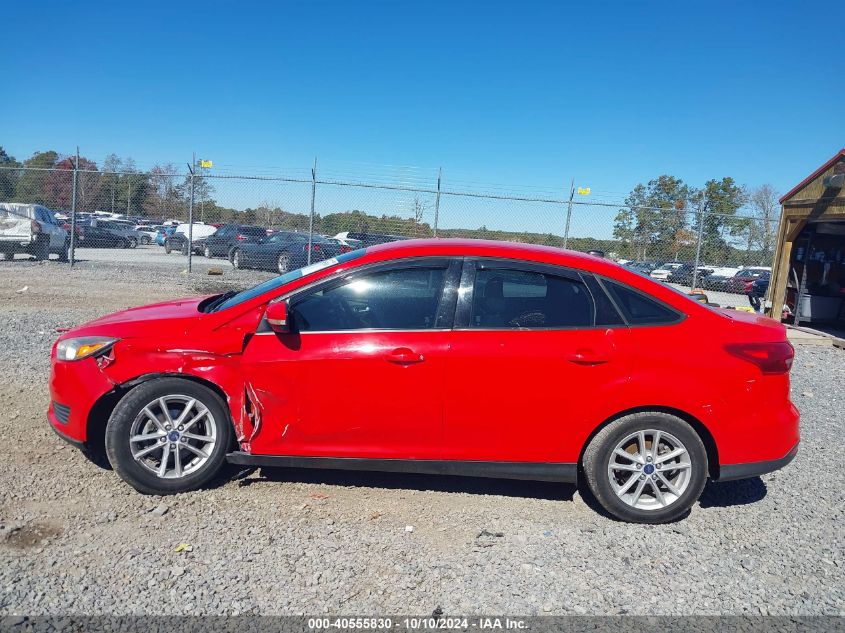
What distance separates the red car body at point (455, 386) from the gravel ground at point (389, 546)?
35 centimetres

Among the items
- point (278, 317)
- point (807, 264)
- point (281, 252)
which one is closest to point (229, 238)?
point (281, 252)

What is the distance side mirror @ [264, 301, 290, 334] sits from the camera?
11.9 ft

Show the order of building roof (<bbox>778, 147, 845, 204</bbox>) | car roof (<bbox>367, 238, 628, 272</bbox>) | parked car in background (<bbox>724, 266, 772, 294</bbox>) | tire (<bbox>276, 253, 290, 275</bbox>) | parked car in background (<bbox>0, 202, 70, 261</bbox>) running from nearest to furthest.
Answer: car roof (<bbox>367, 238, 628, 272</bbox>) → building roof (<bbox>778, 147, 845, 204</bbox>) → tire (<bbox>276, 253, 290, 275</bbox>) → parked car in background (<bbox>0, 202, 70, 261</bbox>) → parked car in background (<bbox>724, 266, 772, 294</bbox>)

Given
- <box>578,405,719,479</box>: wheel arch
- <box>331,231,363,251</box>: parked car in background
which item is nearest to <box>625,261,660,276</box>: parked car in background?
<box>331,231,363,251</box>: parked car in background

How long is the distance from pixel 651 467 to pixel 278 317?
235 centimetres

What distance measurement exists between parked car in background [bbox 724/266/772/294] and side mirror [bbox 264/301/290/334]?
17304 millimetres

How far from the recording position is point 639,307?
3.86 meters

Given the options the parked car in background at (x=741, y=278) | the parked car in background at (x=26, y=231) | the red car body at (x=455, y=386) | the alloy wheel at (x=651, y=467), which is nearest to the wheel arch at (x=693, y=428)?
the red car body at (x=455, y=386)

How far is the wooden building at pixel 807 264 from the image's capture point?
38.1 feet

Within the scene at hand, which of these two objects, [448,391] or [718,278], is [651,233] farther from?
[448,391]

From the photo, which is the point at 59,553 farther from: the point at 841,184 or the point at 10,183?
the point at 10,183

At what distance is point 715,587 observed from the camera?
3.19 meters

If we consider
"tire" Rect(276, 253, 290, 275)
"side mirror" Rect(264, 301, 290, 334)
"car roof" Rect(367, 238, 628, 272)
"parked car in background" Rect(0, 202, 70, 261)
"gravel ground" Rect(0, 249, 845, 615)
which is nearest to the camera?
"gravel ground" Rect(0, 249, 845, 615)

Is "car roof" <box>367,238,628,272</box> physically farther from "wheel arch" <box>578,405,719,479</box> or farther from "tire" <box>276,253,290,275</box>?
"tire" <box>276,253,290,275</box>
